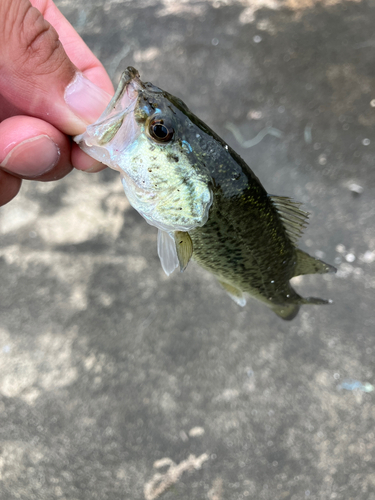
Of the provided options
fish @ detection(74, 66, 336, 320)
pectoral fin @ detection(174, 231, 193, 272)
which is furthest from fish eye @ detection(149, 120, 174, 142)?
pectoral fin @ detection(174, 231, 193, 272)

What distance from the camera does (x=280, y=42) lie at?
11.2ft

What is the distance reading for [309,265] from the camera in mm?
1643

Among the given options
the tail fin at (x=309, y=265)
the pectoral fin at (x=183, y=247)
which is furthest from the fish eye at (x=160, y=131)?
the tail fin at (x=309, y=265)

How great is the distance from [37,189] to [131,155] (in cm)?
230

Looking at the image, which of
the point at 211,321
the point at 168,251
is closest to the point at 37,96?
the point at 168,251

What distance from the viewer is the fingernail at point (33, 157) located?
3.92ft

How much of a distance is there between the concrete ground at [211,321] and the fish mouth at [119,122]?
1.78m

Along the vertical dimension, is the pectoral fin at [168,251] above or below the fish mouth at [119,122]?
below

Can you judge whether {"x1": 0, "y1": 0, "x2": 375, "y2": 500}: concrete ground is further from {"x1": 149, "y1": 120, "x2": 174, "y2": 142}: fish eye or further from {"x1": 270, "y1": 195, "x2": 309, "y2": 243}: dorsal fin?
{"x1": 149, "y1": 120, "x2": 174, "y2": 142}: fish eye

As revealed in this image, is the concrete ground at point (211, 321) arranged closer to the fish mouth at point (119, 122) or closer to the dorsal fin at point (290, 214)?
the dorsal fin at point (290, 214)

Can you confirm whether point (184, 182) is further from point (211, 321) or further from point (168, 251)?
point (211, 321)

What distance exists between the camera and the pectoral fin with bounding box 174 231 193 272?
1.27 m

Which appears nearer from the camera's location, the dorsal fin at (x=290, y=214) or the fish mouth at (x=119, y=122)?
the fish mouth at (x=119, y=122)

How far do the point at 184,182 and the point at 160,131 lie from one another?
8.4 inches
